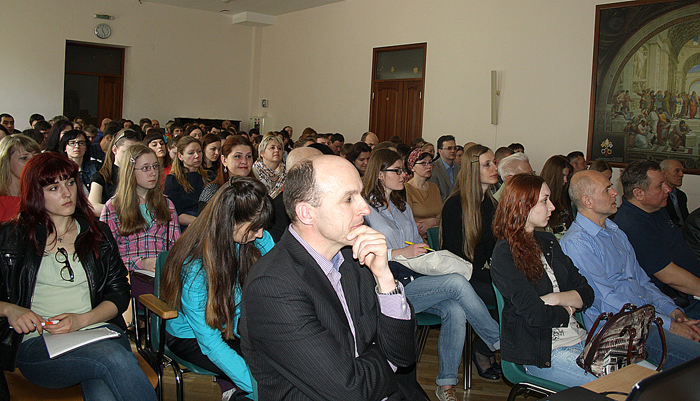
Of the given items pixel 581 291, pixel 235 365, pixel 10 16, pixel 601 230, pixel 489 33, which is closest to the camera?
pixel 235 365

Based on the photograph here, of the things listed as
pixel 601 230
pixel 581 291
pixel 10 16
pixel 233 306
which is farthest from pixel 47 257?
pixel 10 16

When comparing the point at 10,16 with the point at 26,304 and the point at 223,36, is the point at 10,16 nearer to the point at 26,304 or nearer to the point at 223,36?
the point at 223,36

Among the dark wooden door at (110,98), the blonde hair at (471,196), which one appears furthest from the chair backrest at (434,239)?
the dark wooden door at (110,98)

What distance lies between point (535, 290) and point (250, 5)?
1303cm

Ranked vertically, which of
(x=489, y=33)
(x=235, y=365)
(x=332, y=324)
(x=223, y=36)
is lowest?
(x=235, y=365)

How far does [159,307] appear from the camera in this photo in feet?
7.66

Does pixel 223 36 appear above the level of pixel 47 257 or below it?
above

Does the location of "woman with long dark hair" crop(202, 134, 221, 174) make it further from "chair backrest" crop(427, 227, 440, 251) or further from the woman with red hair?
the woman with red hair

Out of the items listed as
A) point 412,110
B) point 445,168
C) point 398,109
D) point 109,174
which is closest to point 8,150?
point 109,174

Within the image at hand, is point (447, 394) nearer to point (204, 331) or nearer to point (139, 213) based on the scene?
point (204, 331)

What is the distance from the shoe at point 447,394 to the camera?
310cm

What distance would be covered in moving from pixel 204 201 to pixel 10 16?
11.4 meters

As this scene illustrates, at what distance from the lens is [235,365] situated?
224 centimetres

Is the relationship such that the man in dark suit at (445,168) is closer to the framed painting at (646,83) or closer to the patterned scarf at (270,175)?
the patterned scarf at (270,175)
